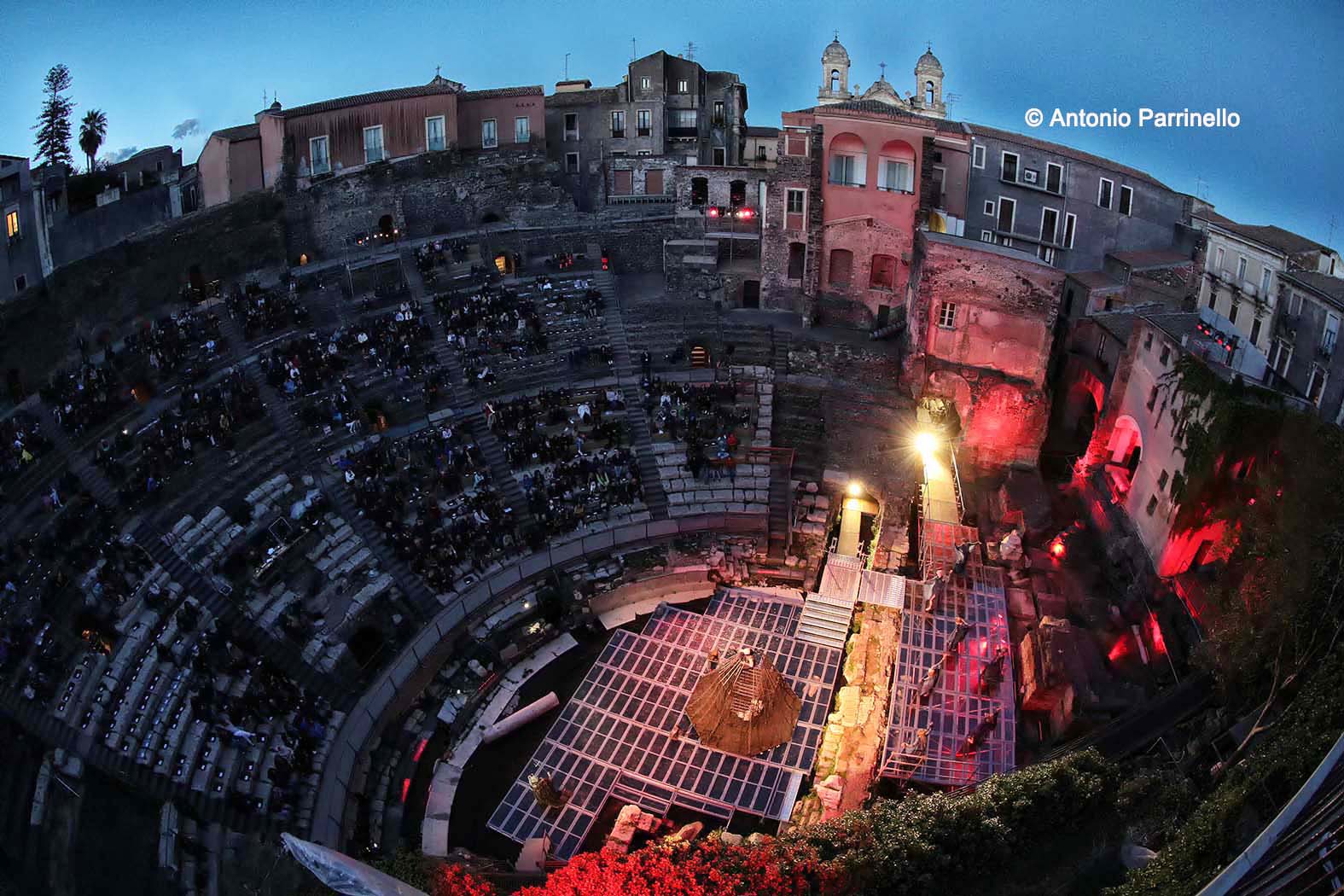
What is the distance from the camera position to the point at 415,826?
2298 centimetres

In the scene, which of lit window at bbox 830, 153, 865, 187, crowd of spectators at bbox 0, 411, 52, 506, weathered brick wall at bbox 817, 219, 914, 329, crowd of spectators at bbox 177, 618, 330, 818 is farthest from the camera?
weathered brick wall at bbox 817, 219, 914, 329

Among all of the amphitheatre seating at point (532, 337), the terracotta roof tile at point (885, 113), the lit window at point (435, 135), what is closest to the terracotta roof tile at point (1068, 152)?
the terracotta roof tile at point (885, 113)

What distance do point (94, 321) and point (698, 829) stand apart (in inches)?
952

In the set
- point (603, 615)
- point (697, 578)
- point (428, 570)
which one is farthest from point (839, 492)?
point (428, 570)

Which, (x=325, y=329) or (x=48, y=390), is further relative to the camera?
(x=325, y=329)

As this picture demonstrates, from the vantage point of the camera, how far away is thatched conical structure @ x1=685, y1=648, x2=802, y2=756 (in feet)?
75.3

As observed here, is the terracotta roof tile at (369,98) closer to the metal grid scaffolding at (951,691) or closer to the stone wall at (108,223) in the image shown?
the stone wall at (108,223)

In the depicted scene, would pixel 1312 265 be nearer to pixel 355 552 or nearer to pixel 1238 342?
pixel 1238 342

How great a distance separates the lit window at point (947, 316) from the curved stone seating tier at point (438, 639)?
8.65 metres

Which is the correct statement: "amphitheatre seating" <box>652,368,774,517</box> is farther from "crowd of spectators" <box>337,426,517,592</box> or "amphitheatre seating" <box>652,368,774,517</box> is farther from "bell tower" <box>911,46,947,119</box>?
"bell tower" <box>911,46,947,119</box>

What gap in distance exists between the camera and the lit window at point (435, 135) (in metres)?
39.0

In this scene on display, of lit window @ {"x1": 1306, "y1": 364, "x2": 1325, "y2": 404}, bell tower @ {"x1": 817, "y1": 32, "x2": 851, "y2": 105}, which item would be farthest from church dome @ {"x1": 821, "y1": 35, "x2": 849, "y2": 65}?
lit window @ {"x1": 1306, "y1": 364, "x2": 1325, "y2": 404}

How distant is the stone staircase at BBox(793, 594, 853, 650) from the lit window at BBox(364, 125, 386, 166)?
2330cm

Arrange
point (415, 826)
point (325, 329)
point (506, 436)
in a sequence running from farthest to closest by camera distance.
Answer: point (325, 329) < point (506, 436) < point (415, 826)
